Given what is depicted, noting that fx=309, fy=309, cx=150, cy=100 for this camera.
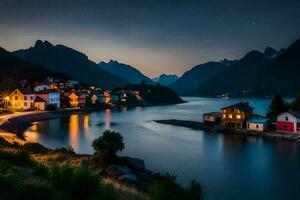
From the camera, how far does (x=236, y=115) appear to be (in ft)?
172

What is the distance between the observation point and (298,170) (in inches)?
1163

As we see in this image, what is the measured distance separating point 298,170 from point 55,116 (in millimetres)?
57282

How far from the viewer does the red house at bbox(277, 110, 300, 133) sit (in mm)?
45803

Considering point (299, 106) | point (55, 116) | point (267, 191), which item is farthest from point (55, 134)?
point (299, 106)

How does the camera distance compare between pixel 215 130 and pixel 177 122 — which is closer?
pixel 215 130

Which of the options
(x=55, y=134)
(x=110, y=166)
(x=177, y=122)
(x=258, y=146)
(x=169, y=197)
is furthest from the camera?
(x=177, y=122)

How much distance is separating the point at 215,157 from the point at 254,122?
17.9 meters

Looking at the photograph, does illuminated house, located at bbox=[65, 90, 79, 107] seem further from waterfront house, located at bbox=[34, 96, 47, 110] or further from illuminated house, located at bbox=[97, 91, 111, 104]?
illuminated house, located at bbox=[97, 91, 111, 104]

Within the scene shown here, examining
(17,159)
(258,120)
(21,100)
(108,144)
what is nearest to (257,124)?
(258,120)

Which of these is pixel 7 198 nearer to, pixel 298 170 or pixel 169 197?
pixel 169 197

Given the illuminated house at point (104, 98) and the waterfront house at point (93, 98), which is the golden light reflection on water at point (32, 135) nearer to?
the waterfront house at point (93, 98)

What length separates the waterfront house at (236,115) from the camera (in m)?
51.9

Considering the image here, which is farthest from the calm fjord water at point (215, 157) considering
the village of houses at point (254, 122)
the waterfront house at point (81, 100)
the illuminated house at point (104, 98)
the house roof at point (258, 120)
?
the illuminated house at point (104, 98)

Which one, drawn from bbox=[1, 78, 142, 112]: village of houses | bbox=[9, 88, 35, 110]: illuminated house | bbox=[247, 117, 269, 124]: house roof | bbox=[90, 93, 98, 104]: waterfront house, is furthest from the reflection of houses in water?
bbox=[90, 93, 98, 104]: waterfront house
